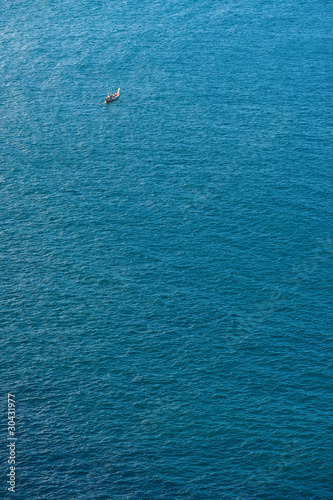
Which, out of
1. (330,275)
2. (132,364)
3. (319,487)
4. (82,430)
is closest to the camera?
(319,487)

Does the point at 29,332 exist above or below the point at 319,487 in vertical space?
above

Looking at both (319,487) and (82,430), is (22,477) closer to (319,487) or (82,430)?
(82,430)

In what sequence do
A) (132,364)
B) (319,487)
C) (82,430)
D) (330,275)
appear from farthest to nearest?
(330,275) → (132,364) → (82,430) → (319,487)

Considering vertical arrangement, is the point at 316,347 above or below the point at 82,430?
below

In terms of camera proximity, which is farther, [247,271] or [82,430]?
[247,271]

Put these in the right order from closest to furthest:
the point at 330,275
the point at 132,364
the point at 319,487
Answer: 1. the point at 319,487
2. the point at 132,364
3. the point at 330,275

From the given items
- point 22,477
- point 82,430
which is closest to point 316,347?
point 82,430

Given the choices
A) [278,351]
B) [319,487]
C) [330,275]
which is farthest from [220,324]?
[319,487]

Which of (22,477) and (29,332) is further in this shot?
(29,332)

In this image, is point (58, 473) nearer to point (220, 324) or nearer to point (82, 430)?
point (82, 430)
